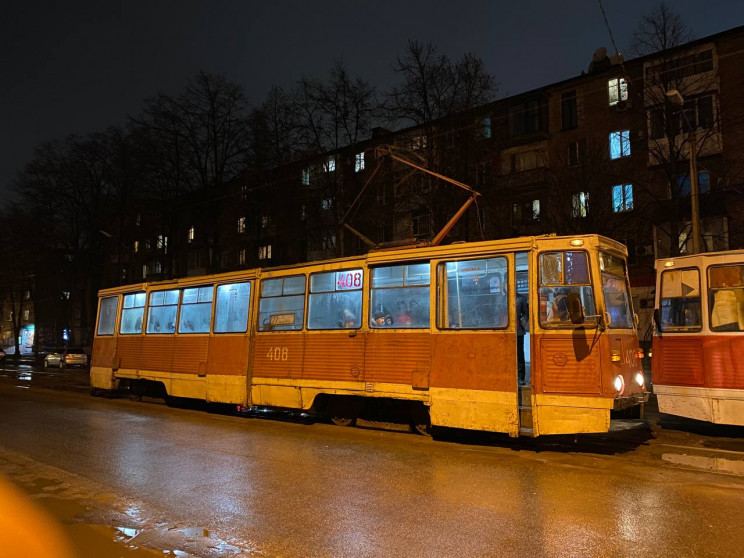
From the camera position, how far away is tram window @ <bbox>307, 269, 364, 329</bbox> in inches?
403

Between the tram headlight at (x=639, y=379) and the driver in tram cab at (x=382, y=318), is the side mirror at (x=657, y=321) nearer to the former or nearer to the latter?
the tram headlight at (x=639, y=379)

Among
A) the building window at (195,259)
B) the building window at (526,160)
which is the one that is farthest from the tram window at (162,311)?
the building window at (195,259)

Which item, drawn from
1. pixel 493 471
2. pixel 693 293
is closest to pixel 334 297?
pixel 493 471

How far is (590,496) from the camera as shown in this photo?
6043 millimetres

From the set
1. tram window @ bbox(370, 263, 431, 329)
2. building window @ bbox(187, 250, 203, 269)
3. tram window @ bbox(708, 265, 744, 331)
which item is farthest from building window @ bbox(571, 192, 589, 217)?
building window @ bbox(187, 250, 203, 269)

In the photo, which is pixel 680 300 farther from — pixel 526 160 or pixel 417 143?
pixel 526 160

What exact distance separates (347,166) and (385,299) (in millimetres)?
17982

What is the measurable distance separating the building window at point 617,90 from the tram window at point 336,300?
79.7ft

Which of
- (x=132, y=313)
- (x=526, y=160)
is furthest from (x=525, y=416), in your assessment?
(x=526, y=160)

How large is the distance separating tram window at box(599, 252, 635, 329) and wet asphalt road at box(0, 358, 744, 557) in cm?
202

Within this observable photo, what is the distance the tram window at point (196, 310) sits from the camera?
524 inches

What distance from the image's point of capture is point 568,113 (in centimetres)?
3195

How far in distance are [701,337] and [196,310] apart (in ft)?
35.8

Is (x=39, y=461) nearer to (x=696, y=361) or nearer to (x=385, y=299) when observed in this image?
(x=385, y=299)
